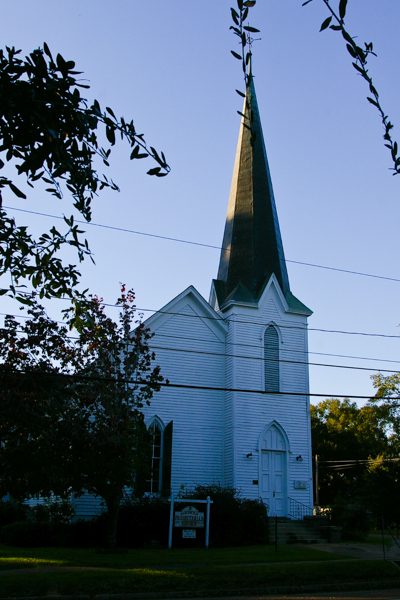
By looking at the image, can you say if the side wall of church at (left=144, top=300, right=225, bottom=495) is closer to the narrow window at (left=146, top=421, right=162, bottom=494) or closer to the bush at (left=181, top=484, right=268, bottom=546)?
the narrow window at (left=146, top=421, right=162, bottom=494)

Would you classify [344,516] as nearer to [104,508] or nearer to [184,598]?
[104,508]

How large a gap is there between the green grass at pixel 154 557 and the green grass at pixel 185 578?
4.44ft

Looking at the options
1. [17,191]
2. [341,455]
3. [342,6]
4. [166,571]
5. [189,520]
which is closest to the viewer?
[342,6]

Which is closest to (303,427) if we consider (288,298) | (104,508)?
(288,298)

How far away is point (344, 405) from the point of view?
6025 cm

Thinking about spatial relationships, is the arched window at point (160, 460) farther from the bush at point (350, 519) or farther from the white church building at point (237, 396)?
the bush at point (350, 519)

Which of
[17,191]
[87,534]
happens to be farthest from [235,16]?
[87,534]

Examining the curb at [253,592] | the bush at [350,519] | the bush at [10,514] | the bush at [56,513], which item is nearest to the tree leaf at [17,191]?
the curb at [253,592]

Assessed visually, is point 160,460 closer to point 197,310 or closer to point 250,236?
point 197,310

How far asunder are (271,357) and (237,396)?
103 inches

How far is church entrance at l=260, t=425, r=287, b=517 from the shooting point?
24.9 meters

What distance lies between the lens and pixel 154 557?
16.0 metres

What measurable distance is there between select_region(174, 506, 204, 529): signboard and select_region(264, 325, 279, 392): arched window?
7.90 m

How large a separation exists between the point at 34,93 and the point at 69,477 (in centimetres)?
1381
